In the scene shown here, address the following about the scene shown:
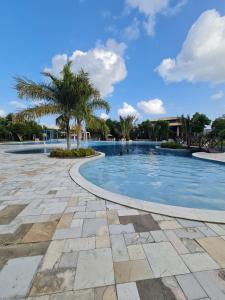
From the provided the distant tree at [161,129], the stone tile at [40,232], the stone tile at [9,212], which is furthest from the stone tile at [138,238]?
the distant tree at [161,129]

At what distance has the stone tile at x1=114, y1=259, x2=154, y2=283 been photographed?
71.8 inches

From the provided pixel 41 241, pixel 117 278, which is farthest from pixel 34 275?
pixel 117 278

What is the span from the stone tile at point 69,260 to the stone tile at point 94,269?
0.18 feet

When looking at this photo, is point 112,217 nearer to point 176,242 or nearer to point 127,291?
point 176,242

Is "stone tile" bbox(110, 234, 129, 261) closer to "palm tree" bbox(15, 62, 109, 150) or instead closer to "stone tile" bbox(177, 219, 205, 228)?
"stone tile" bbox(177, 219, 205, 228)

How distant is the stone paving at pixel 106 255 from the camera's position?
1.68 m

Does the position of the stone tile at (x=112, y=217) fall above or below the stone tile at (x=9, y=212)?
below

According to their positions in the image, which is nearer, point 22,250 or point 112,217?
point 22,250

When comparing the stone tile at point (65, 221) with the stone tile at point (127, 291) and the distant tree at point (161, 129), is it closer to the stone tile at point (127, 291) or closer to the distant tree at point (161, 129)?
the stone tile at point (127, 291)

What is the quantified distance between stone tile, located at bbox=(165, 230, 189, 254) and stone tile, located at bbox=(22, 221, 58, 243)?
70.0 inches

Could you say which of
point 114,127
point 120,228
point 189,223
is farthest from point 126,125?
point 120,228

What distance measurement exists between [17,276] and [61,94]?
10.8m

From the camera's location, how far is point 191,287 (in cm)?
170

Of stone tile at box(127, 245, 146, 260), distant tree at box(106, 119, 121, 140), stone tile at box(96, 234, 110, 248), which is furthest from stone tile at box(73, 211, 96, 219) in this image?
distant tree at box(106, 119, 121, 140)
